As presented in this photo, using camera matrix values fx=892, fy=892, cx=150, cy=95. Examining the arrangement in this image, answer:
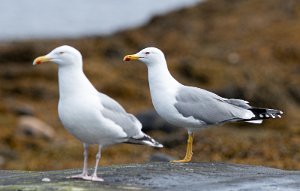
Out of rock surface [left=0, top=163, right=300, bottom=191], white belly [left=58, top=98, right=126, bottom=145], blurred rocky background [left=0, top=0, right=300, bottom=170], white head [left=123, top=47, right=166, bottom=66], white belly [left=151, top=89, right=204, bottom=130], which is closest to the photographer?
white belly [left=58, top=98, right=126, bottom=145]

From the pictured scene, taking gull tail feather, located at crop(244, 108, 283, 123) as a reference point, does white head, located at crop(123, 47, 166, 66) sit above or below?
above

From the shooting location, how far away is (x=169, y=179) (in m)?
7.65

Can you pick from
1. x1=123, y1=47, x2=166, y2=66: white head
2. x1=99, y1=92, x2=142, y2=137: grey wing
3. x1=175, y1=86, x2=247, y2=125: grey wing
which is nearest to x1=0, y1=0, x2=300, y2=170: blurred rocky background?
x1=175, y1=86, x2=247, y2=125: grey wing

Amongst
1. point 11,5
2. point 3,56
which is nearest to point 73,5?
point 11,5

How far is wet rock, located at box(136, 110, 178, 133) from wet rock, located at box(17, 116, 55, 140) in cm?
229

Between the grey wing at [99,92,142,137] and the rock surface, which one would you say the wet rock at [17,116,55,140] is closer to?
the rock surface

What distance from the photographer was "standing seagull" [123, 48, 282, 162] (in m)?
8.52

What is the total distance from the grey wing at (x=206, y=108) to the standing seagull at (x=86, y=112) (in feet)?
4.02

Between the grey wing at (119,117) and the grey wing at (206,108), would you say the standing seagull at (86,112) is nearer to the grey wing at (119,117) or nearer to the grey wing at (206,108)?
Result: the grey wing at (119,117)

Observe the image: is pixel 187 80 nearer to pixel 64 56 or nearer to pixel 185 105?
pixel 185 105

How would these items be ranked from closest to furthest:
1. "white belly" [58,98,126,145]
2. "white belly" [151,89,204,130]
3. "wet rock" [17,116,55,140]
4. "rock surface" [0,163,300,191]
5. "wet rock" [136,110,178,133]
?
"white belly" [58,98,126,145]
"rock surface" [0,163,300,191]
"white belly" [151,89,204,130]
"wet rock" [136,110,178,133]
"wet rock" [17,116,55,140]

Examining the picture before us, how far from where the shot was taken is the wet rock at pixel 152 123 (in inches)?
648

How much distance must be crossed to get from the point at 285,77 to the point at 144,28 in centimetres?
1339

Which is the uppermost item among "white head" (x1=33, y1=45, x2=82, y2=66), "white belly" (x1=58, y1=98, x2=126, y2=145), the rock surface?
"white head" (x1=33, y1=45, x2=82, y2=66)
